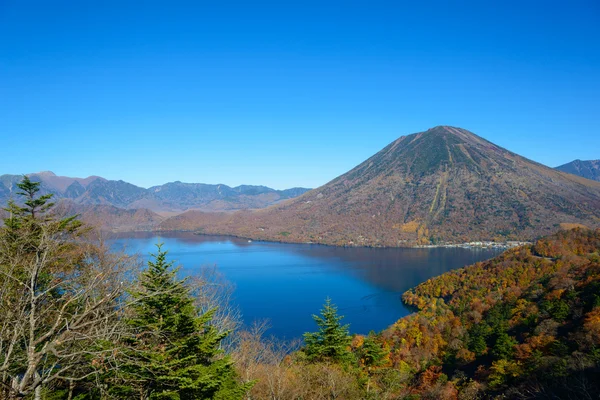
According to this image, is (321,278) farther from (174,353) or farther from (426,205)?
(426,205)

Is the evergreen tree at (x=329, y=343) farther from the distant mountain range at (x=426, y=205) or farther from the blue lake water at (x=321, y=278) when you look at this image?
the distant mountain range at (x=426, y=205)

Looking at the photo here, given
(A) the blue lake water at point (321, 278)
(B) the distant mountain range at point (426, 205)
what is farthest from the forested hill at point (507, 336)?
(B) the distant mountain range at point (426, 205)

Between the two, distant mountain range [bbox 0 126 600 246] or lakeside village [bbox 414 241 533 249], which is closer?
lakeside village [bbox 414 241 533 249]

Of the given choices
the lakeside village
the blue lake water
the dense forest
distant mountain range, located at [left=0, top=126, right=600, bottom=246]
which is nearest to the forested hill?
the dense forest

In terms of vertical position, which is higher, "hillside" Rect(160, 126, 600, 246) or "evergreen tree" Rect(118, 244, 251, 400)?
"hillside" Rect(160, 126, 600, 246)

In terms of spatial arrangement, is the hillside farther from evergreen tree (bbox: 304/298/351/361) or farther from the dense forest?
evergreen tree (bbox: 304/298/351/361)

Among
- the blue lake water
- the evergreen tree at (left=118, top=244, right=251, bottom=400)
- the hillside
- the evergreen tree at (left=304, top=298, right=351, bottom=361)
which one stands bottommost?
the blue lake water

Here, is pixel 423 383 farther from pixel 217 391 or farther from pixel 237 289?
pixel 237 289
